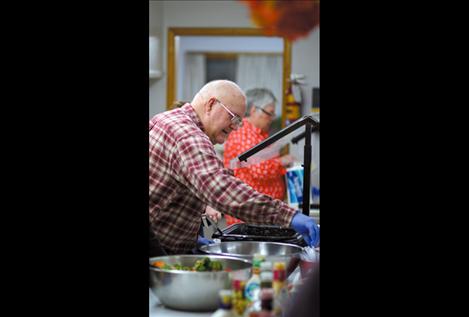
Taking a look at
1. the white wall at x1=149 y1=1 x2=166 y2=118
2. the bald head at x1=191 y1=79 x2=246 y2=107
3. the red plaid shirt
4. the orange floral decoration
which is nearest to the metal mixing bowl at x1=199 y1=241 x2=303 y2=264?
the red plaid shirt

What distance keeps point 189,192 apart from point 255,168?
172 cm

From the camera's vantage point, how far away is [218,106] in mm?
2021

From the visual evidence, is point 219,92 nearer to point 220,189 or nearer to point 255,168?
point 220,189

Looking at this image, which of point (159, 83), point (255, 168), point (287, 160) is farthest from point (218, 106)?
point (159, 83)

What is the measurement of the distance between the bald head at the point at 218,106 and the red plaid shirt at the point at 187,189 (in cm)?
13

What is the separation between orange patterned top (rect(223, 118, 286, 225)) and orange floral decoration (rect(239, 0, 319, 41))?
1805 millimetres

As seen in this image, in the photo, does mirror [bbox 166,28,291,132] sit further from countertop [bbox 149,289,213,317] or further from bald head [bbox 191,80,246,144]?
countertop [bbox 149,289,213,317]

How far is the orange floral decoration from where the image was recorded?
526cm
